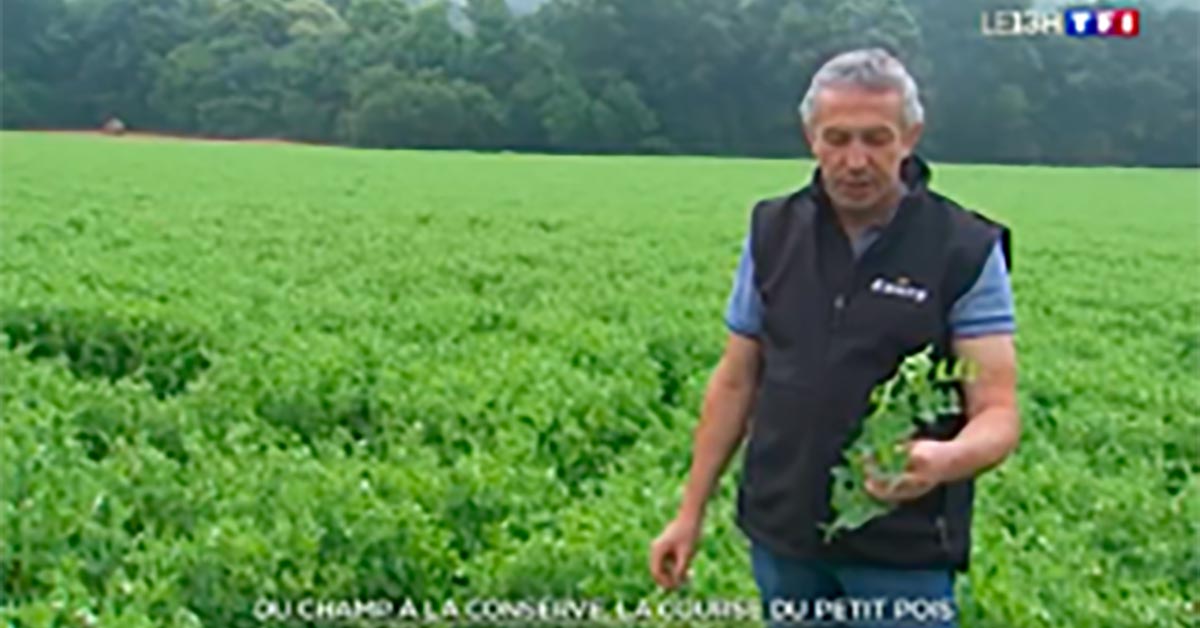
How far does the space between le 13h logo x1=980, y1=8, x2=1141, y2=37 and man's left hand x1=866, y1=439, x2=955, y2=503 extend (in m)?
4.64

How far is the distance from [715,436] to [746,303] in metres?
0.28

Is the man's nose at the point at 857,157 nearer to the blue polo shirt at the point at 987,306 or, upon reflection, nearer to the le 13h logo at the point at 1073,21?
the blue polo shirt at the point at 987,306

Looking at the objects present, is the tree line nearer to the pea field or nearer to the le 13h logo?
the pea field

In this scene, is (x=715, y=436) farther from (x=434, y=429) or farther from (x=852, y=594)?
(x=434, y=429)

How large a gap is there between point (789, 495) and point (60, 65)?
55.3ft

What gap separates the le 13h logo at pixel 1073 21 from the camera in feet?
23.3

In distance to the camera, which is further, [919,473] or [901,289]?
[901,289]

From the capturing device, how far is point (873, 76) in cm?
277

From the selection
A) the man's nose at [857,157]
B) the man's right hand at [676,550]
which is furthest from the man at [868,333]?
the man's right hand at [676,550]

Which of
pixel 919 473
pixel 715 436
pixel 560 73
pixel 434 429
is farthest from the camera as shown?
pixel 560 73

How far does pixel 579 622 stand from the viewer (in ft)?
14.7

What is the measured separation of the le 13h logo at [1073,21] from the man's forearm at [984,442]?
4518 mm

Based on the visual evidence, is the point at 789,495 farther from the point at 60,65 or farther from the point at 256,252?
the point at 60,65

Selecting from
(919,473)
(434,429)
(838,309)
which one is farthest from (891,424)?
(434,429)
